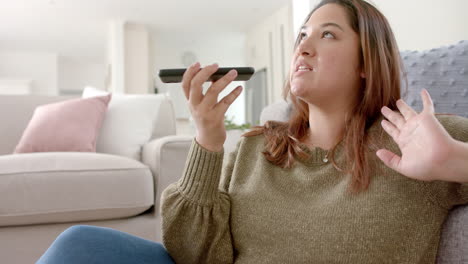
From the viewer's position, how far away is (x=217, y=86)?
0.86 m

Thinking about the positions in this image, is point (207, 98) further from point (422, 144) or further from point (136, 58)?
point (136, 58)

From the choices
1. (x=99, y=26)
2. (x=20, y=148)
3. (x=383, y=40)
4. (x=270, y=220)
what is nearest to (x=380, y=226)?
(x=270, y=220)

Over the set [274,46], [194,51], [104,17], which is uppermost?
[104,17]

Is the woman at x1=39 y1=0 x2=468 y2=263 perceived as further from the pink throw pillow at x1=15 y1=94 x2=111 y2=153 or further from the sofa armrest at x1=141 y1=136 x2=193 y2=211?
the pink throw pillow at x1=15 y1=94 x2=111 y2=153

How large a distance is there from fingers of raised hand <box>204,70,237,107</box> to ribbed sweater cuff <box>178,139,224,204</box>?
12cm

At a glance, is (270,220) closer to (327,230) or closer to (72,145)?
(327,230)

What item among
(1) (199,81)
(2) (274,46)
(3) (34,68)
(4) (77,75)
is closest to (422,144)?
(1) (199,81)

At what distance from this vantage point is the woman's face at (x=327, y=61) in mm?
1035

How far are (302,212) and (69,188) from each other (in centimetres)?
119

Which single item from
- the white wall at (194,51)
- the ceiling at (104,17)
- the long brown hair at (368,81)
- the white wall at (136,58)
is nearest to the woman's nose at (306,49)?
the long brown hair at (368,81)

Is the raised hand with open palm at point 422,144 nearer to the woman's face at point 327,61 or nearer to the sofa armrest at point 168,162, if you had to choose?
the woman's face at point 327,61

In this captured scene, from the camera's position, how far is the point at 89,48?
10.1 metres

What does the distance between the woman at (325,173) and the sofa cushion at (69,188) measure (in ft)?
2.96

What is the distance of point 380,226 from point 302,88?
35cm
